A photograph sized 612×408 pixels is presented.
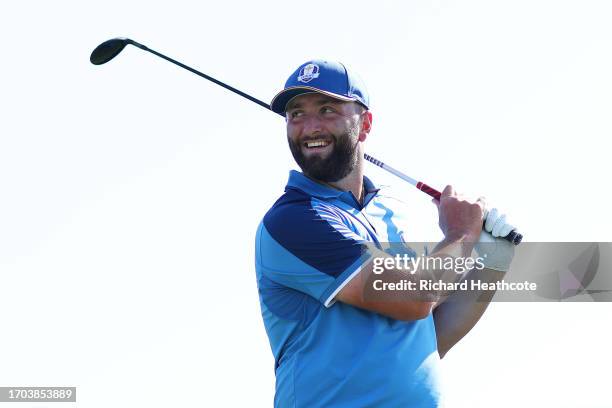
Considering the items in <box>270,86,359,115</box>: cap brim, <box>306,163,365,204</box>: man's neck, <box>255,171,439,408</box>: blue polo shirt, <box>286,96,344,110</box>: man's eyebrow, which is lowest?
<box>255,171,439,408</box>: blue polo shirt

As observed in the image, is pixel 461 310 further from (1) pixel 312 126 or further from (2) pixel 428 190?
(1) pixel 312 126

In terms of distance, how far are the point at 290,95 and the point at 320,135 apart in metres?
0.34

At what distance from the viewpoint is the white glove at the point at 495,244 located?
6.81 meters

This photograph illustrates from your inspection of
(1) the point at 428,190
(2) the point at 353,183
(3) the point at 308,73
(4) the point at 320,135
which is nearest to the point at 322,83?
(3) the point at 308,73

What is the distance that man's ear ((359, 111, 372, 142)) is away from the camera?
Answer: 7.25 meters

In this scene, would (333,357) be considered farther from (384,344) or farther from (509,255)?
(509,255)

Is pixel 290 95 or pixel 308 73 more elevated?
pixel 308 73

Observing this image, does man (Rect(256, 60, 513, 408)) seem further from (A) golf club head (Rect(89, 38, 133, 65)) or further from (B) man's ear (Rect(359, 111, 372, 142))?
(A) golf club head (Rect(89, 38, 133, 65))

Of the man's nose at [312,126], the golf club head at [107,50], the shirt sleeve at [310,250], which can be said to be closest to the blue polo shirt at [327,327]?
the shirt sleeve at [310,250]

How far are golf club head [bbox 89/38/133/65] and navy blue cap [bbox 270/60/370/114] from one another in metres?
2.24

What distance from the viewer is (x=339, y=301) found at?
6262 mm

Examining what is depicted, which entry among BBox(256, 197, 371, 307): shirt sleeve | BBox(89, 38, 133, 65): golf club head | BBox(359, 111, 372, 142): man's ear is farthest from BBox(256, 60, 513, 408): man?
BBox(89, 38, 133, 65): golf club head

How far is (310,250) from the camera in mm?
6289

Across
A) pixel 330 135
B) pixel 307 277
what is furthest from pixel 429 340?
pixel 330 135
